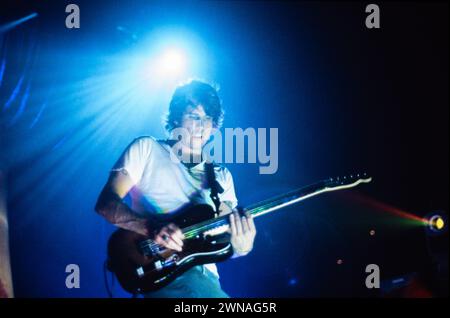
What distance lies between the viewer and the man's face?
8.06ft

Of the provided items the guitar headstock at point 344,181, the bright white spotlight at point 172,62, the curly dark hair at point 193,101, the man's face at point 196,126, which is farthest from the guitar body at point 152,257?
the bright white spotlight at point 172,62

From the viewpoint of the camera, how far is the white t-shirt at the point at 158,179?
2.17 m

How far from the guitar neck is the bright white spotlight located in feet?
4.40

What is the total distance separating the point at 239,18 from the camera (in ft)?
9.36

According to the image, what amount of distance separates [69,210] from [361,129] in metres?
2.70

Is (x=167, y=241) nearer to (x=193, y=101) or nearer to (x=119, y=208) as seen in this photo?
(x=119, y=208)

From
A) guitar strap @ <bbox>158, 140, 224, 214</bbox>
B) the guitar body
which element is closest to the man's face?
guitar strap @ <bbox>158, 140, 224, 214</bbox>

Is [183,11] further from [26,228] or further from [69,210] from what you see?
[26,228]

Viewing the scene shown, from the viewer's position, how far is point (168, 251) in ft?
6.53

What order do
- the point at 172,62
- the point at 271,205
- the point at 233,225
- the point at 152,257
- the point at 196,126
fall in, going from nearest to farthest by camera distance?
1. the point at 152,257
2. the point at 233,225
3. the point at 271,205
4. the point at 196,126
5. the point at 172,62

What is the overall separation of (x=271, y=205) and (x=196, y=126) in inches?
32.0

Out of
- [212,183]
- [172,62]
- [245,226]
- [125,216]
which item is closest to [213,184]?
[212,183]

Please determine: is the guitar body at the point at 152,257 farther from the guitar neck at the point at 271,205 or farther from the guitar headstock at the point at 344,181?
the guitar headstock at the point at 344,181
